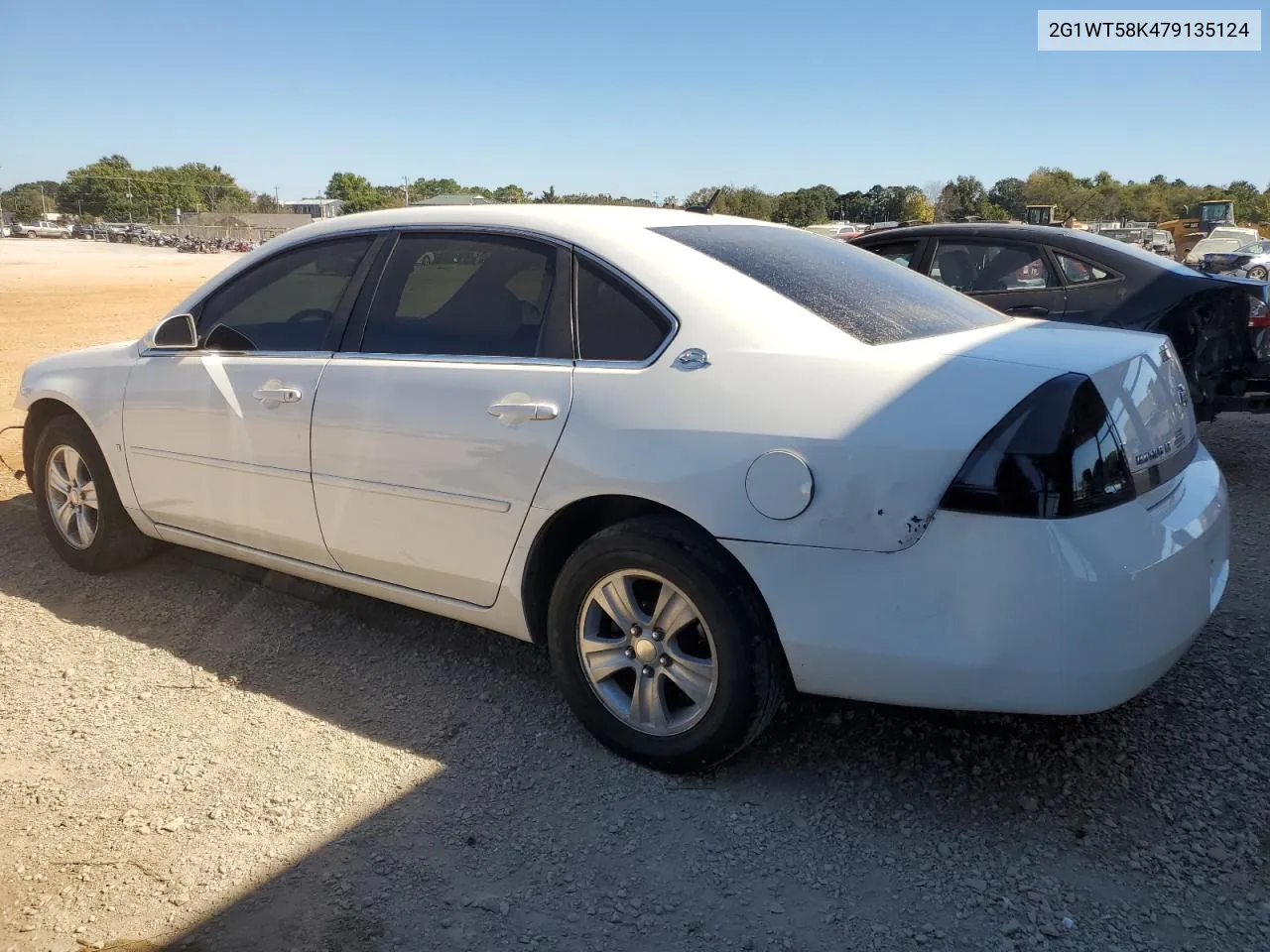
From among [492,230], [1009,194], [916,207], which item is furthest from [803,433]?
[1009,194]

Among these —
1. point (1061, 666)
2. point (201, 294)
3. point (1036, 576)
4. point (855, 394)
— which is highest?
point (201, 294)

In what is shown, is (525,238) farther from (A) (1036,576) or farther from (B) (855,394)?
(A) (1036,576)

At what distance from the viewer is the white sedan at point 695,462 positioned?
2.51m

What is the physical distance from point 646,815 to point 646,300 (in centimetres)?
148

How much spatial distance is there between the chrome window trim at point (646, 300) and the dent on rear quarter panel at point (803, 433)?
1.4 inches

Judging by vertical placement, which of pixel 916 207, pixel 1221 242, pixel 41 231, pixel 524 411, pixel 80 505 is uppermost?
pixel 41 231

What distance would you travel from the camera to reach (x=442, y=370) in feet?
11.2

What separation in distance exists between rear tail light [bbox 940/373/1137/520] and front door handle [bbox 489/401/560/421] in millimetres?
1191

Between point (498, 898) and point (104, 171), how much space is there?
144893 mm

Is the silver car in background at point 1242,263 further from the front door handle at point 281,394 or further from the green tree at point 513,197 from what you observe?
the front door handle at point 281,394

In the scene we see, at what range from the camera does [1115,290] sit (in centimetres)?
658

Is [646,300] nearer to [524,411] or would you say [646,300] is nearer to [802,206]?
[524,411]

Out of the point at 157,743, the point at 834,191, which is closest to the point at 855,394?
the point at 157,743

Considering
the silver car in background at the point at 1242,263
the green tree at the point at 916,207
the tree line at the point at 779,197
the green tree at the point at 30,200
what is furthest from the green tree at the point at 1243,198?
the green tree at the point at 30,200
